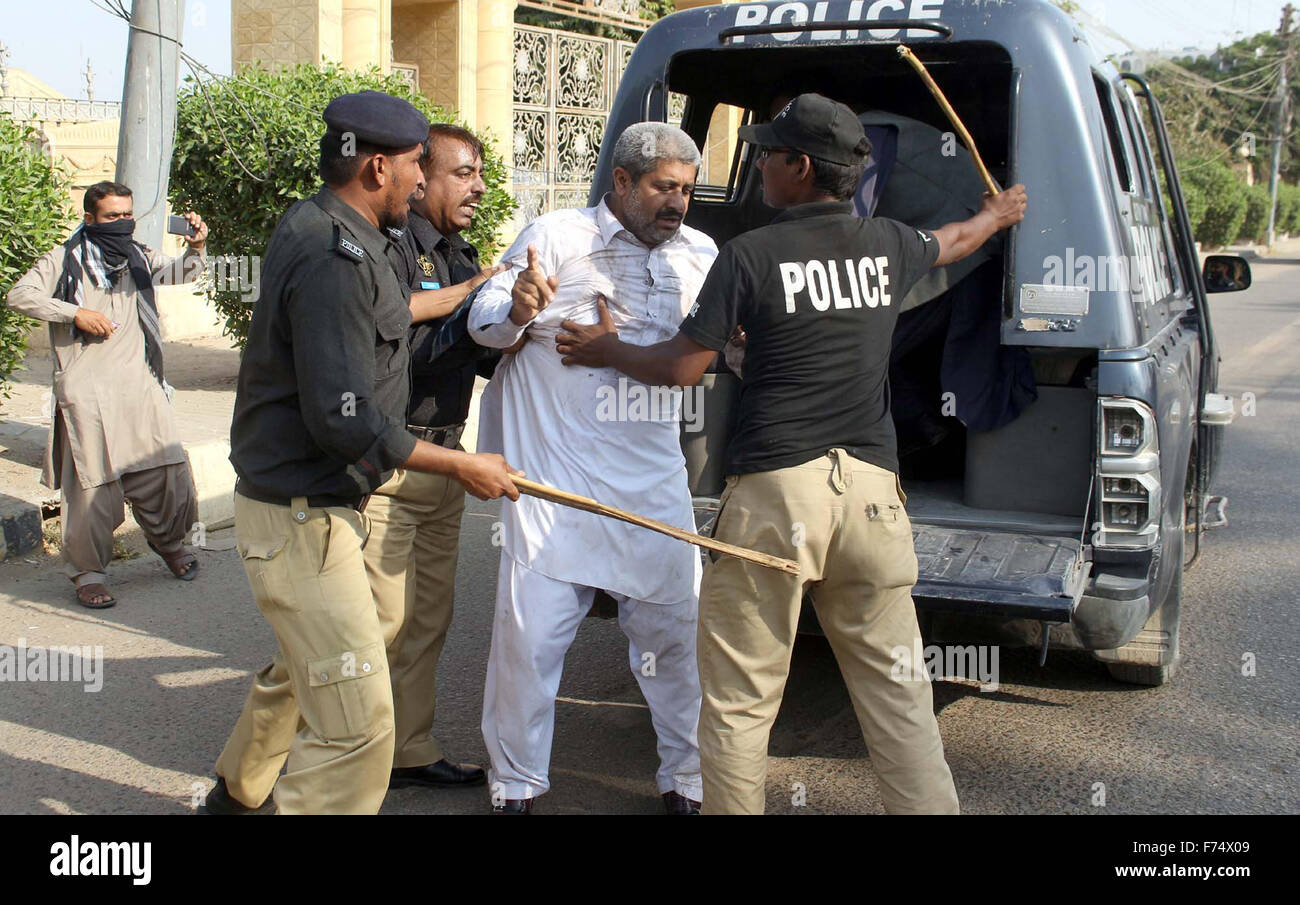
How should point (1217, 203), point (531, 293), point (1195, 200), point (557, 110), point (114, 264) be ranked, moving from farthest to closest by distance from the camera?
point (1217, 203) → point (1195, 200) → point (557, 110) → point (114, 264) → point (531, 293)

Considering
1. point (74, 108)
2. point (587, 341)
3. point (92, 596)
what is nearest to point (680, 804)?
point (587, 341)

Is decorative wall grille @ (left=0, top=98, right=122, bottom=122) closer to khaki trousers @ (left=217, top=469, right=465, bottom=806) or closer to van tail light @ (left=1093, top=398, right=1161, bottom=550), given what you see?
khaki trousers @ (left=217, top=469, right=465, bottom=806)

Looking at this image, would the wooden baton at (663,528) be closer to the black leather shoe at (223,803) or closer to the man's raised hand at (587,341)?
the man's raised hand at (587,341)

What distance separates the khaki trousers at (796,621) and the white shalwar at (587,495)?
0.47m

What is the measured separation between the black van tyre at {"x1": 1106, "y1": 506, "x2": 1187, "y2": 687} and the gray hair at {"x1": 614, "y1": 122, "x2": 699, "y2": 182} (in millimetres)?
2043

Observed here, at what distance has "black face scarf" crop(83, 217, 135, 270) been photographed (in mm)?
5531

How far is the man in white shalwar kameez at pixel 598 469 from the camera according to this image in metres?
3.49

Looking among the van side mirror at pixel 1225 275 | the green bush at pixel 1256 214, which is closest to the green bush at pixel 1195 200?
the green bush at pixel 1256 214

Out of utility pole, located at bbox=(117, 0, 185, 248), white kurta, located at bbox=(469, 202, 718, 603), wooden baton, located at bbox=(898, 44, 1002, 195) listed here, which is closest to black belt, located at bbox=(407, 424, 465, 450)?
white kurta, located at bbox=(469, 202, 718, 603)

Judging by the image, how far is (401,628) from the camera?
12.1ft

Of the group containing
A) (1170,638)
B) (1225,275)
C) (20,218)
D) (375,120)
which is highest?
(375,120)

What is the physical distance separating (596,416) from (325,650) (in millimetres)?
1008

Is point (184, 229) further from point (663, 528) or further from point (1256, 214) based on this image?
point (1256, 214)
